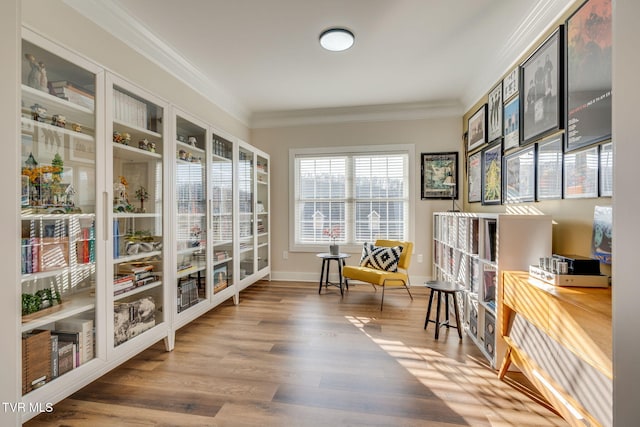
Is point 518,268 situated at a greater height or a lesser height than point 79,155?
lesser

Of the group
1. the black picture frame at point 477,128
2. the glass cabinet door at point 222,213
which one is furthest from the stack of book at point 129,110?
the black picture frame at point 477,128

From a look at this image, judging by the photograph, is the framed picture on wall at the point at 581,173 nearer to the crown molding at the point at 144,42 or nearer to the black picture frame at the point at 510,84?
the black picture frame at the point at 510,84

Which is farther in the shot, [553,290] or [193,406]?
[193,406]

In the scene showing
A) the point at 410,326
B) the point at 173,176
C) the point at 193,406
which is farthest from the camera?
the point at 410,326

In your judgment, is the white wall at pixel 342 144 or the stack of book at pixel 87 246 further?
the white wall at pixel 342 144

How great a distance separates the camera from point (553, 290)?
164cm

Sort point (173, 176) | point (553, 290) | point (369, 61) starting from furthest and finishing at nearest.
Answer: point (369, 61), point (173, 176), point (553, 290)

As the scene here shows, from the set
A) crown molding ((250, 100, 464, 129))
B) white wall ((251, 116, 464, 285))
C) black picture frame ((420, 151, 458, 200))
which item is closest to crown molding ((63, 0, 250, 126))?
crown molding ((250, 100, 464, 129))

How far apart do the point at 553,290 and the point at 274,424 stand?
5.58ft

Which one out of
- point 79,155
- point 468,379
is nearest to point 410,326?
→ point 468,379

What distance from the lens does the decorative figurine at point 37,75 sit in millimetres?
1621

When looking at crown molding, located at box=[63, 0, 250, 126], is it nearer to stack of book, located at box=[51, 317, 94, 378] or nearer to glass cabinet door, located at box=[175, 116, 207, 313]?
glass cabinet door, located at box=[175, 116, 207, 313]

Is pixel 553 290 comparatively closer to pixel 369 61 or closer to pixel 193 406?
pixel 193 406

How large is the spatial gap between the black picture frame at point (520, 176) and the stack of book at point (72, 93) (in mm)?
3274
